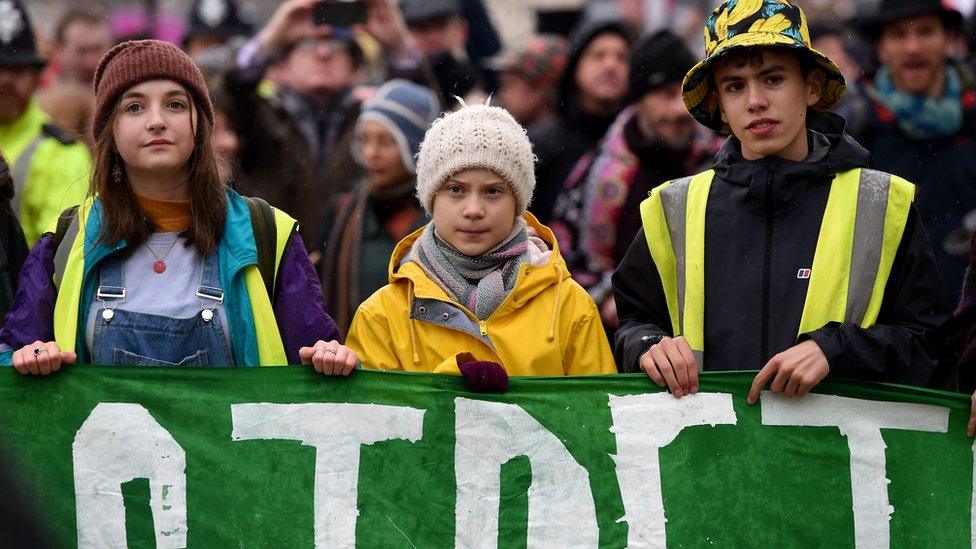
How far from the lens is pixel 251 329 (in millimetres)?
4297

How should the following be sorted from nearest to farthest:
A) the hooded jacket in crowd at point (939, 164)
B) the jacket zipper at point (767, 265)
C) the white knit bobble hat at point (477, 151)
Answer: the jacket zipper at point (767, 265) → the white knit bobble hat at point (477, 151) → the hooded jacket in crowd at point (939, 164)

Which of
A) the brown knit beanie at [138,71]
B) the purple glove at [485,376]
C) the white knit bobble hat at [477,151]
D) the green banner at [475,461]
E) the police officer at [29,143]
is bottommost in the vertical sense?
the green banner at [475,461]

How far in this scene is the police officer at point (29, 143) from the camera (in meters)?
6.87

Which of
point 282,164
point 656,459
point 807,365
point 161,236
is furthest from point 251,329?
point 282,164

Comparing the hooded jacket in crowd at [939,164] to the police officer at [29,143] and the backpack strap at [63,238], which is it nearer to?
the police officer at [29,143]

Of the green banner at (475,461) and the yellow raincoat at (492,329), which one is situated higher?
the yellow raincoat at (492,329)

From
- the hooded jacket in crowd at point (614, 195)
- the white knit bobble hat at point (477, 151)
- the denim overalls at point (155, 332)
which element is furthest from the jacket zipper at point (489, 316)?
the hooded jacket in crowd at point (614, 195)

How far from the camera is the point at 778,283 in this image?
4.28 meters

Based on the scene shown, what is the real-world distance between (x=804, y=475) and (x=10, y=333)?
220cm

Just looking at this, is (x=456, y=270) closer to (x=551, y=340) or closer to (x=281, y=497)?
(x=551, y=340)

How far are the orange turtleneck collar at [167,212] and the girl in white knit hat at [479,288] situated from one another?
23.1 inches

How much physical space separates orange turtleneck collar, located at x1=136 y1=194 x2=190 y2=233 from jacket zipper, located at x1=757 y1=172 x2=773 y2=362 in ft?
5.36

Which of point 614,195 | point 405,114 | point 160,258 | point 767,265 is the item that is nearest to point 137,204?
point 160,258

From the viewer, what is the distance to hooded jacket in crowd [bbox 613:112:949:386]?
4.17 metres
